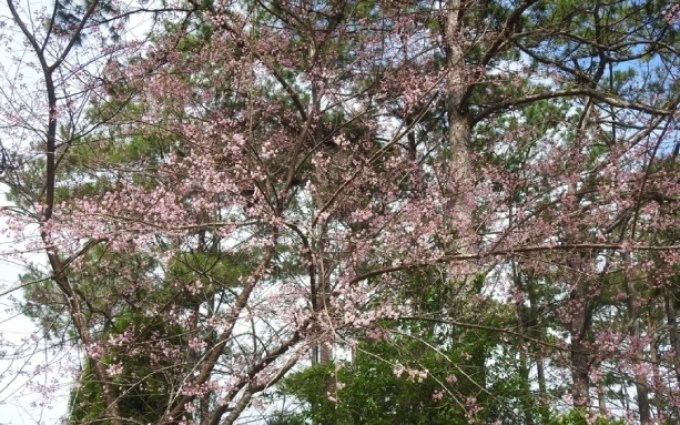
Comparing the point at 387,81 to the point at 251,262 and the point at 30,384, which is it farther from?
the point at 30,384

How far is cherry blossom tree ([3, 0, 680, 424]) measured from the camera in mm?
4324

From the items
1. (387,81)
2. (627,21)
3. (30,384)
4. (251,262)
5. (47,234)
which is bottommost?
(30,384)

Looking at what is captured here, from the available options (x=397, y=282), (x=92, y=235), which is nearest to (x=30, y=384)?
(x=92, y=235)

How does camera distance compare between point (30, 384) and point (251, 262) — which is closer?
point (30, 384)

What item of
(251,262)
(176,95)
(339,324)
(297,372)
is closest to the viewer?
(339,324)

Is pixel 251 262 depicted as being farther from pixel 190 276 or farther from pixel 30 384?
pixel 30 384

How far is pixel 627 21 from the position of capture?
7.55m

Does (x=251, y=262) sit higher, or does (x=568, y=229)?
(x=251, y=262)

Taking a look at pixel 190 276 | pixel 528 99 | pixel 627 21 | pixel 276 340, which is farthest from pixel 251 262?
pixel 627 21

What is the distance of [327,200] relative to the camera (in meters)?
5.55

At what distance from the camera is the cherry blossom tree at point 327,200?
4.32 meters

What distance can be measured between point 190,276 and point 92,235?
2659 mm

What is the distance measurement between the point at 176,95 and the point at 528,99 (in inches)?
163

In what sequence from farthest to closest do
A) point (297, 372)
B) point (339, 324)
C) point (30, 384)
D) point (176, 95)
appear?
point (176, 95)
point (297, 372)
point (30, 384)
point (339, 324)
